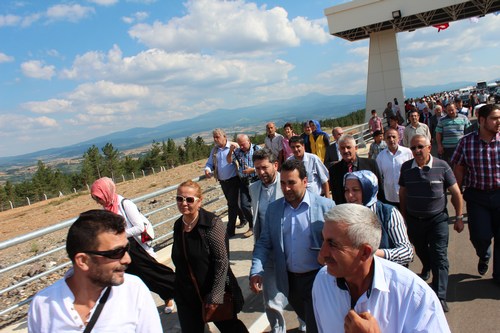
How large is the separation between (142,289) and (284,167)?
152 centimetres

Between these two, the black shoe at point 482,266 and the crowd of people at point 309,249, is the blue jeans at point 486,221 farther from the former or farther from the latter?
the black shoe at point 482,266

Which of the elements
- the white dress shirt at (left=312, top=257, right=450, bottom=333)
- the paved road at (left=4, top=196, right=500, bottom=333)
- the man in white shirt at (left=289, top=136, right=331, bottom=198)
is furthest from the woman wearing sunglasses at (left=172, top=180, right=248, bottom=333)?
the man in white shirt at (left=289, top=136, right=331, bottom=198)

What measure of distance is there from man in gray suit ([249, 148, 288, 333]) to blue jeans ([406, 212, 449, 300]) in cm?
160

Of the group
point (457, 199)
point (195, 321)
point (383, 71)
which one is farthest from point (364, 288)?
point (383, 71)

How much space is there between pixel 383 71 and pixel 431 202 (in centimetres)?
1825

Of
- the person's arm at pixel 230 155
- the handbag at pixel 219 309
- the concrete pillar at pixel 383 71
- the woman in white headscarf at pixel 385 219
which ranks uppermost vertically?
the concrete pillar at pixel 383 71

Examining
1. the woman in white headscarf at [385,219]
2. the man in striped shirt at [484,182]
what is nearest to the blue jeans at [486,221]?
the man in striped shirt at [484,182]

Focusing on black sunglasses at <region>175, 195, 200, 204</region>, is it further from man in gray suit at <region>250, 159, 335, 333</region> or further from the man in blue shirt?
the man in blue shirt

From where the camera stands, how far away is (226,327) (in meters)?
3.02

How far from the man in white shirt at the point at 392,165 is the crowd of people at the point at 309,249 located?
0.05 ft

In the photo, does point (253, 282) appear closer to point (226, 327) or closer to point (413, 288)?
point (226, 327)

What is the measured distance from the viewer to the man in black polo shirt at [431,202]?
380 cm

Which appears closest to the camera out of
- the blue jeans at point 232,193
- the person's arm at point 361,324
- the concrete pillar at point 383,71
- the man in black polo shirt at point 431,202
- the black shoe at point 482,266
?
the person's arm at point 361,324

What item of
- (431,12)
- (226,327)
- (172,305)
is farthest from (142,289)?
(431,12)
